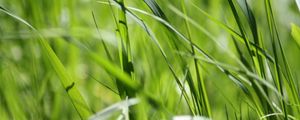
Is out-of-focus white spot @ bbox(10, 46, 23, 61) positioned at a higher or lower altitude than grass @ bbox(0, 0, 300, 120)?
higher

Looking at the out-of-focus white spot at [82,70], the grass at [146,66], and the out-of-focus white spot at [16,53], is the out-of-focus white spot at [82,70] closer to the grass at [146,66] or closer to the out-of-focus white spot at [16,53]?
the grass at [146,66]

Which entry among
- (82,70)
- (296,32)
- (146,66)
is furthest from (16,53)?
(296,32)

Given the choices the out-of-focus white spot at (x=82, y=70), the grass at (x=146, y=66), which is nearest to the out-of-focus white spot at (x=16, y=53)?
the grass at (x=146, y=66)

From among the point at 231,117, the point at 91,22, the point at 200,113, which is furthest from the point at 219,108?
the point at 91,22

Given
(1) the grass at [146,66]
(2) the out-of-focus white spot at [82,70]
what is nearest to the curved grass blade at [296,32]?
(1) the grass at [146,66]

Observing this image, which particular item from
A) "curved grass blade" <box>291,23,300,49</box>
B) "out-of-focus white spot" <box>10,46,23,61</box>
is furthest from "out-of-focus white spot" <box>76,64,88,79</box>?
"curved grass blade" <box>291,23,300,49</box>

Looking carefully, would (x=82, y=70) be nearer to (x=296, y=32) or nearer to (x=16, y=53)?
(x=16, y=53)

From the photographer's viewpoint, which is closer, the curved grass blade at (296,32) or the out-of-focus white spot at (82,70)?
the curved grass blade at (296,32)

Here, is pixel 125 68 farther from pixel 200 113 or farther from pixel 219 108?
pixel 219 108

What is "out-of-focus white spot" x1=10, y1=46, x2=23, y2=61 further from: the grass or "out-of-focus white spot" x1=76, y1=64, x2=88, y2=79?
"out-of-focus white spot" x1=76, y1=64, x2=88, y2=79

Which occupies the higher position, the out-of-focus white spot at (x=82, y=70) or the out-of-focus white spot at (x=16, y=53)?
the out-of-focus white spot at (x=16, y=53)
